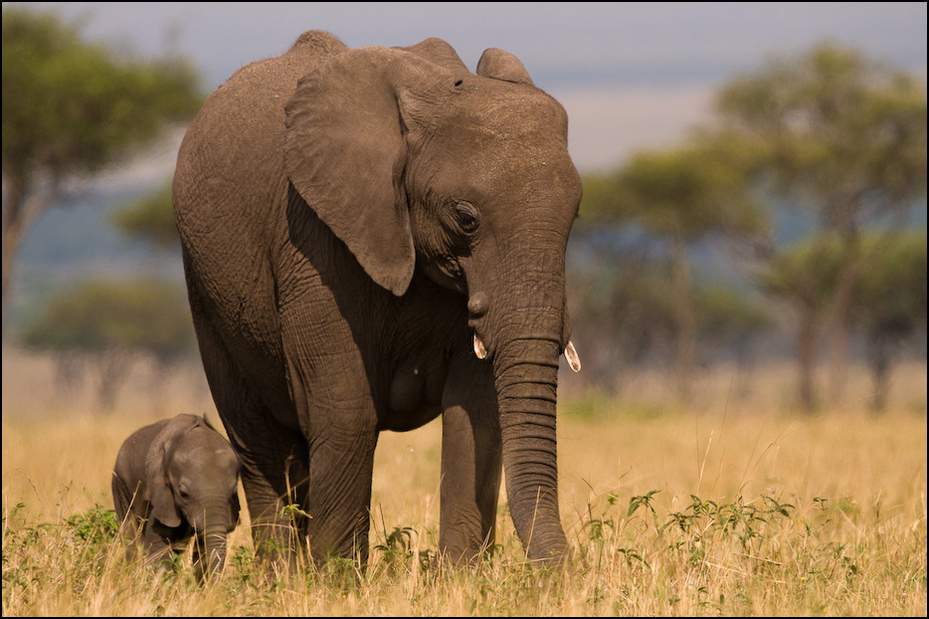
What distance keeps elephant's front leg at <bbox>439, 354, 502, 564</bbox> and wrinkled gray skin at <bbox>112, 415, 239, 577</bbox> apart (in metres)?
1.01

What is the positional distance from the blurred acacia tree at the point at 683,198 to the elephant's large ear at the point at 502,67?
27214mm

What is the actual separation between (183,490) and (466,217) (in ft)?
6.37

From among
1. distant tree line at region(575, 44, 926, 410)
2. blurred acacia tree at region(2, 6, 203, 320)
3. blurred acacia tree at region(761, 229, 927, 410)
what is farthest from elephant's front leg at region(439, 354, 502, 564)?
blurred acacia tree at region(761, 229, 927, 410)

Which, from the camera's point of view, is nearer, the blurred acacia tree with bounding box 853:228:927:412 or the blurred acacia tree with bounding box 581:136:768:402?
the blurred acacia tree with bounding box 581:136:768:402

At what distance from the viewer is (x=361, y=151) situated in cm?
515

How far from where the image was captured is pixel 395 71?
5250 mm

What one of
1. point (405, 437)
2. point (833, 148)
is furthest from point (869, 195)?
point (405, 437)

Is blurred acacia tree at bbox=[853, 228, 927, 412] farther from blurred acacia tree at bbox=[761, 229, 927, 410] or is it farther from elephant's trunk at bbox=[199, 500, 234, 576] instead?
elephant's trunk at bbox=[199, 500, 234, 576]

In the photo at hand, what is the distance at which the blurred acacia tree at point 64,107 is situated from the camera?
22391mm

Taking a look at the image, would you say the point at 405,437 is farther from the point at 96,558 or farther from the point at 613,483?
the point at 96,558

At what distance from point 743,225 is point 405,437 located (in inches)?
847

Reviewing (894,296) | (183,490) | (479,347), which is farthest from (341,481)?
(894,296)

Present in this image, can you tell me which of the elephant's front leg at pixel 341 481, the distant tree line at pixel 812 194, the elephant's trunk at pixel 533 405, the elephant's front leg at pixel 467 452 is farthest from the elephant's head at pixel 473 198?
the distant tree line at pixel 812 194

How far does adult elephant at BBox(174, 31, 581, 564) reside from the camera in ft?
15.6
